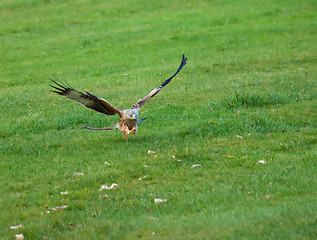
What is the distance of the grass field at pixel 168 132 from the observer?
312 inches

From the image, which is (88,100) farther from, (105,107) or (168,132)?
(168,132)

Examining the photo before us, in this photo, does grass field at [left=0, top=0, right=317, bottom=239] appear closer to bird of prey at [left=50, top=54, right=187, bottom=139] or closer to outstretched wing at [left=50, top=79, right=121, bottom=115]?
bird of prey at [left=50, top=54, right=187, bottom=139]

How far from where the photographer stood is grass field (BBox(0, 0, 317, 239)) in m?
7.92

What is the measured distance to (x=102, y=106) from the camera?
39.5 feet

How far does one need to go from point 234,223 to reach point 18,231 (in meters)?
3.31

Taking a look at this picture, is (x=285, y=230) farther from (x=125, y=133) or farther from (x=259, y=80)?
(x=259, y=80)

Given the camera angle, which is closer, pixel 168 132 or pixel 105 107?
pixel 105 107

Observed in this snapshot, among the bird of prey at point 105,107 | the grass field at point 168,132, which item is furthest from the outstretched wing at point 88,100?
the grass field at point 168,132

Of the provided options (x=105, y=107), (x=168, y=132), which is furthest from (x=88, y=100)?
(x=168, y=132)

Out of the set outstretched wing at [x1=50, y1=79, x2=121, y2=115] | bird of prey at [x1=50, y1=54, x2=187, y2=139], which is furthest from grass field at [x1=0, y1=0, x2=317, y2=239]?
outstretched wing at [x1=50, y1=79, x2=121, y2=115]

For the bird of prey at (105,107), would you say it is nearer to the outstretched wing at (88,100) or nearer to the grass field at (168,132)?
the outstretched wing at (88,100)

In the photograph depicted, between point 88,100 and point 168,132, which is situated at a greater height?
point 88,100

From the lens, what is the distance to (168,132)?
13508 mm

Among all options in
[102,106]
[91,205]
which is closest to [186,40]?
[102,106]
